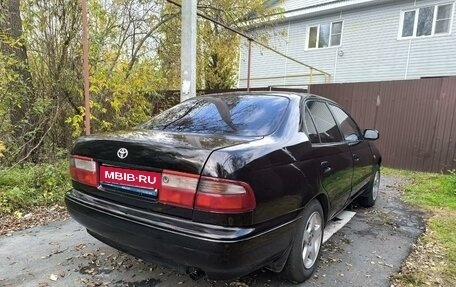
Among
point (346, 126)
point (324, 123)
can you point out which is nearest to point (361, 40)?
point (346, 126)

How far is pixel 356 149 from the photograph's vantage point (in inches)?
151

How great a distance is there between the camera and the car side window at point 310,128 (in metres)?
2.81

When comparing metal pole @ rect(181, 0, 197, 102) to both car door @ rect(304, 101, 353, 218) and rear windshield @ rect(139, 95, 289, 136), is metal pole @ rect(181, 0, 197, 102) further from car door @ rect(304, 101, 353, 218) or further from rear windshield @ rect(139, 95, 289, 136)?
car door @ rect(304, 101, 353, 218)

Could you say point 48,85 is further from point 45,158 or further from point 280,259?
point 280,259

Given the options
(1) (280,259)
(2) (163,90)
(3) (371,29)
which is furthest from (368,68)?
(1) (280,259)

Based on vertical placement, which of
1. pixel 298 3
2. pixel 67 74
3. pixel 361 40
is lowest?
pixel 67 74

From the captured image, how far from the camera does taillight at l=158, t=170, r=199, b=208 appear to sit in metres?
2.02

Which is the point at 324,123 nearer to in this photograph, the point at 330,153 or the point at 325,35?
the point at 330,153

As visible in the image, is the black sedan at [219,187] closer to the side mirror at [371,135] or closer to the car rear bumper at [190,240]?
the car rear bumper at [190,240]

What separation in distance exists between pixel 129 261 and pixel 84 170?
0.96 meters

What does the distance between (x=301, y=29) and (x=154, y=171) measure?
47.2 ft

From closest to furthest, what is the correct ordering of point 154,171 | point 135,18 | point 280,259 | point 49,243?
point 154,171
point 280,259
point 49,243
point 135,18

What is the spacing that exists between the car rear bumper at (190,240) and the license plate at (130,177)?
0.17 meters

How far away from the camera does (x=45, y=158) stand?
5848mm
